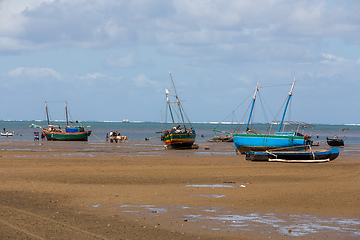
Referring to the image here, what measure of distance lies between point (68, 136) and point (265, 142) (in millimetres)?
51990

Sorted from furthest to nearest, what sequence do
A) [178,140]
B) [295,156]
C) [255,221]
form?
[178,140]
[295,156]
[255,221]

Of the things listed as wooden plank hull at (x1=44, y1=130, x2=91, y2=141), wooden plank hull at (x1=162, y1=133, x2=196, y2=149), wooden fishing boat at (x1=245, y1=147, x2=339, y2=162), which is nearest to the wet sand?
wooden fishing boat at (x1=245, y1=147, x2=339, y2=162)

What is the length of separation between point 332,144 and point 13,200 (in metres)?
70.3

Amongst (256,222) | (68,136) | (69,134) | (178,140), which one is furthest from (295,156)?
(68,136)

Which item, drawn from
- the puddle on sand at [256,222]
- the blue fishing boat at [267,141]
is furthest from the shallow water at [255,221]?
the blue fishing boat at [267,141]

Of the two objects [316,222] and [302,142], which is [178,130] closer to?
[302,142]

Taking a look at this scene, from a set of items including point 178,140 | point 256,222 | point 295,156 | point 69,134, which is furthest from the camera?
point 69,134

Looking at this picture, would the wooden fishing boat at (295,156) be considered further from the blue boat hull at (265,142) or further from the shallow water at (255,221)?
the shallow water at (255,221)

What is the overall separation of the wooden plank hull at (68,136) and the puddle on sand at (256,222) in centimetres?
7737

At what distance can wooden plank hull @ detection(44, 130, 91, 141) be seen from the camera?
93.4 m

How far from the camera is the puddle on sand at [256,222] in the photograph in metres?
13.8

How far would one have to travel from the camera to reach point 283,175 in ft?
96.5

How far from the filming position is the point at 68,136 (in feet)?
310

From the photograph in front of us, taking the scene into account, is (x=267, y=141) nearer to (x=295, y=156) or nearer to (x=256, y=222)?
(x=295, y=156)
